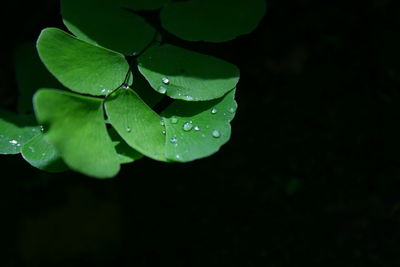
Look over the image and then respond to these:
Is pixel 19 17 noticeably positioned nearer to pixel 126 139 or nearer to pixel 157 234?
pixel 126 139

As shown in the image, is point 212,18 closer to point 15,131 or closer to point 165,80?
point 165,80

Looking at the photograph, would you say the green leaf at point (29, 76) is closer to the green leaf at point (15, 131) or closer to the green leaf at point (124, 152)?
the green leaf at point (15, 131)

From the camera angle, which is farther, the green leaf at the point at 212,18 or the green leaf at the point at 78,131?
the green leaf at the point at 212,18

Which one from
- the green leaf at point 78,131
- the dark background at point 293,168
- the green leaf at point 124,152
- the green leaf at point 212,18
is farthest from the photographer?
the dark background at point 293,168

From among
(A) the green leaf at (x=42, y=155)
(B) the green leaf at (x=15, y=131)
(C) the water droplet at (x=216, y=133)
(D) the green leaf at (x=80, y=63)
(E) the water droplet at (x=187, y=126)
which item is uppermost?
(D) the green leaf at (x=80, y=63)

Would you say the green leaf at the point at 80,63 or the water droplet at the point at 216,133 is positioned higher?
the green leaf at the point at 80,63

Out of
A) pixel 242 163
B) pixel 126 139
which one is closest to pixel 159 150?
pixel 126 139

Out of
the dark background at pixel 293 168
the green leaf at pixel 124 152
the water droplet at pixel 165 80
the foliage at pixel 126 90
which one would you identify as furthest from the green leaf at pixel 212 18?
the dark background at pixel 293 168

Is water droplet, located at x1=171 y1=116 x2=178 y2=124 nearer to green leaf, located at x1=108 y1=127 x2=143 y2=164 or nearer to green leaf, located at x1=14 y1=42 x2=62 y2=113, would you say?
green leaf, located at x1=108 y1=127 x2=143 y2=164
